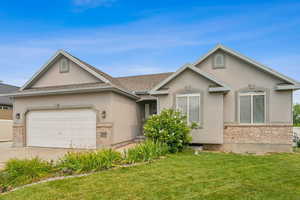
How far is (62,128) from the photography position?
37.3 ft

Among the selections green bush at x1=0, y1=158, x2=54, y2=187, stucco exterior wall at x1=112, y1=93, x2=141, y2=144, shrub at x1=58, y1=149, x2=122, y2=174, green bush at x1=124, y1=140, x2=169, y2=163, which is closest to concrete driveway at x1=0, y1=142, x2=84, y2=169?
green bush at x1=0, y1=158, x2=54, y2=187

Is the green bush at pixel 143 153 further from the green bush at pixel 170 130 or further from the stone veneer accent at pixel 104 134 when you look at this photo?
the stone veneer accent at pixel 104 134

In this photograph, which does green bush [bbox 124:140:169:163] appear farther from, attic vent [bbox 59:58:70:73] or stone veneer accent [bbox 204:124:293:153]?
attic vent [bbox 59:58:70:73]

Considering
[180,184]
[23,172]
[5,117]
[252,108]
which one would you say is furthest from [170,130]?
[5,117]

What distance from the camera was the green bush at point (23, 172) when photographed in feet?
17.1

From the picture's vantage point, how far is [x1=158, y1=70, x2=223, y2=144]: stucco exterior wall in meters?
9.69

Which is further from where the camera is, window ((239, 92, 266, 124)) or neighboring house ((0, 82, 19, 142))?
neighboring house ((0, 82, 19, 142))

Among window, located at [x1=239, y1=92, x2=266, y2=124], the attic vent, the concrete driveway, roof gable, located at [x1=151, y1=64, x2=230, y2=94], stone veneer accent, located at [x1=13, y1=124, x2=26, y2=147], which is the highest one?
the attic vent

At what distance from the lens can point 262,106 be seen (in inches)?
399

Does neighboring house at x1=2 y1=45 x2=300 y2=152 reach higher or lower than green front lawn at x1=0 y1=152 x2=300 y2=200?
higher

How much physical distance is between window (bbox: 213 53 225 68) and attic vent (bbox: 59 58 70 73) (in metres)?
10.1

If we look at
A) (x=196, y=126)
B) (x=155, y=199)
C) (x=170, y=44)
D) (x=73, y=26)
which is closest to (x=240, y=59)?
(x=196, y=126)

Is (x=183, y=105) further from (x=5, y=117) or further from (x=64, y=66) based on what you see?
(x=5, y=117)

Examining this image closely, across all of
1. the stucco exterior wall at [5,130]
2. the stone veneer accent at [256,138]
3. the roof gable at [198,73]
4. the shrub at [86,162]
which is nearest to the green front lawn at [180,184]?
the shrub at [86,162]
